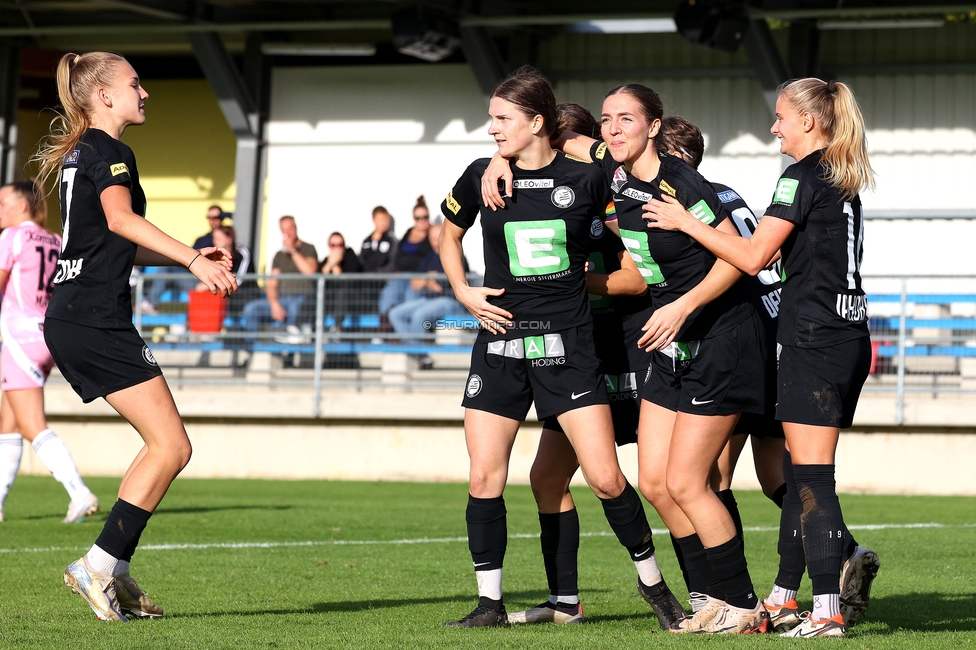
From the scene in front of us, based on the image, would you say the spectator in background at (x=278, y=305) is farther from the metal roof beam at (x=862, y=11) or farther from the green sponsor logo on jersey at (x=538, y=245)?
the green sponsor logo on jersey at (x=538, y=245)

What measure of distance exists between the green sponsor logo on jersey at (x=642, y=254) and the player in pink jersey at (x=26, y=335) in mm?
4991

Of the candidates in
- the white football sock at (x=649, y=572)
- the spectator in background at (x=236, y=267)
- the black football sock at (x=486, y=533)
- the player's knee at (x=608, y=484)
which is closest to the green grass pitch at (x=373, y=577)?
the white football sock at (x=649, y=572)

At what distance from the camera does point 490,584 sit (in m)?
5.10

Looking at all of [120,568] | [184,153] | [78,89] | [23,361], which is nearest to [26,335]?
[23,361]

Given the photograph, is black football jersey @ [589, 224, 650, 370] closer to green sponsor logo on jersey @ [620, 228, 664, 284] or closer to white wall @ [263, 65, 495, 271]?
green sponsor logo on jersey @ [620, 228, 664, 284]

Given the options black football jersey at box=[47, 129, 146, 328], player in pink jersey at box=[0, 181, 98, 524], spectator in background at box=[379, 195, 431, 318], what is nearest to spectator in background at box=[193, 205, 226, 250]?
spectator in background at box=[379, 195, 431, 318]

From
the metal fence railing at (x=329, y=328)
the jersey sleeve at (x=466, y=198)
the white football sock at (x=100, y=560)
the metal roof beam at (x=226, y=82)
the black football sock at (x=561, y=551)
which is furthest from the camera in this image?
the metal roof beam at (x=226, y=82)

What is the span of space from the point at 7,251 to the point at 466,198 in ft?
15.1

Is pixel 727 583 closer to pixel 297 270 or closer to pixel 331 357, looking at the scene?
pixel 331 357

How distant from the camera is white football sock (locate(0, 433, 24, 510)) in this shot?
900 centimetres

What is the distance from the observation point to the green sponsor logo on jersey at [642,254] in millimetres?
4980

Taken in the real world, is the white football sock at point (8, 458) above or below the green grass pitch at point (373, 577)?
above

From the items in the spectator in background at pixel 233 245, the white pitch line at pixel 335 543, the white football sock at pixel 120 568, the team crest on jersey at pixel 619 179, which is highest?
the spectator in background at pixel 233 245

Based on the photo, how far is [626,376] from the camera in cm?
547
